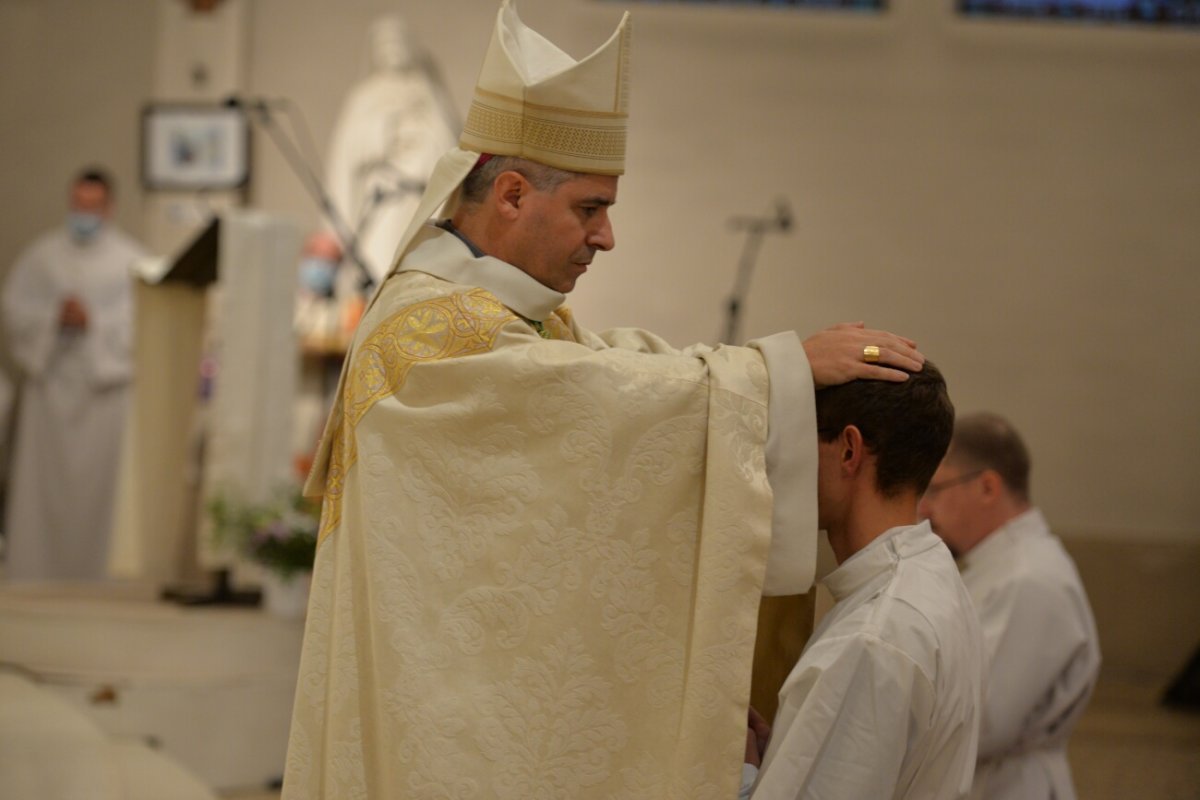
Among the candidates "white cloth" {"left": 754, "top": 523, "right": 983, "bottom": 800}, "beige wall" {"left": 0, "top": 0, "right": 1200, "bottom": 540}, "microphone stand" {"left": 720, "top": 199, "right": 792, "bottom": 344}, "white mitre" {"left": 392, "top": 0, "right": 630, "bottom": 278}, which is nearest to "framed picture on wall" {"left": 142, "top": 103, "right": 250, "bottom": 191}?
"beige wall" {"left": 0, "top": 0, "right": 1200, "bottom": 540}

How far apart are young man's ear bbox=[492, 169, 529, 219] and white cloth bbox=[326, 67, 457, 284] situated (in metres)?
6.65

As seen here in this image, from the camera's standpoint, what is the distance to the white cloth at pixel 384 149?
926cm

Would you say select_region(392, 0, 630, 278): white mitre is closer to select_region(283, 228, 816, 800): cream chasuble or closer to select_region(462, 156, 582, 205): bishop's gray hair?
select_region(462, 156, 582, 205): bishop's gray hair

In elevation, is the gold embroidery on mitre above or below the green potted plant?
above

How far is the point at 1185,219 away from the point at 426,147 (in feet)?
16.3

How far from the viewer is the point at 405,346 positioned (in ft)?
8.15

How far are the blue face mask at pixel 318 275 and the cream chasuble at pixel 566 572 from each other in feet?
21.6

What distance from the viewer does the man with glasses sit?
3.51 m

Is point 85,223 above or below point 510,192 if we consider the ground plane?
below

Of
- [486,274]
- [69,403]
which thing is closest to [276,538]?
[486,274]

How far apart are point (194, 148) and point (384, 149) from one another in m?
1.60

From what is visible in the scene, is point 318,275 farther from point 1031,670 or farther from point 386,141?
point 1031,670

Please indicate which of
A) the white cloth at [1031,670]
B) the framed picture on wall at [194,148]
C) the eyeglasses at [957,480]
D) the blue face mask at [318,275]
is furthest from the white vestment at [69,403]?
the white cloth at [1031,670]

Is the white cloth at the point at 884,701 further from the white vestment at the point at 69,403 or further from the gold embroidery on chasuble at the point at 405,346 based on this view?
the white vestment at the point at 69,403
